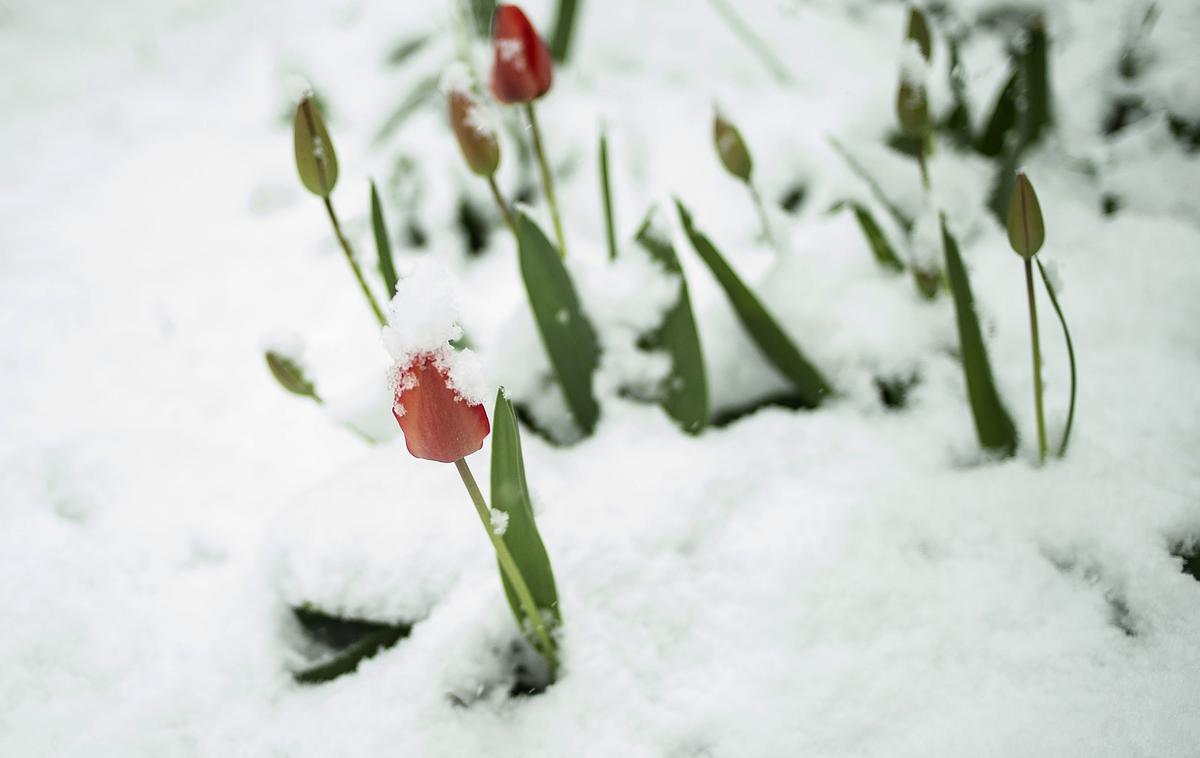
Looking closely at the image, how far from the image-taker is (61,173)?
133cm

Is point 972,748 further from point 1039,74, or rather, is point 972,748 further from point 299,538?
point 1039,74

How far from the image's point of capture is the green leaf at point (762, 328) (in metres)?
0.69

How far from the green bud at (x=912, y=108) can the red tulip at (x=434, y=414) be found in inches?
20.5

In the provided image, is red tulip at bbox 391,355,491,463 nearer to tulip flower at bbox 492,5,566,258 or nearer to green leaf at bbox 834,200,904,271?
tulip flower at bbox 492,5,566,258

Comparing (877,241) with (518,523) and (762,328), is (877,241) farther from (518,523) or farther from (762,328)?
(518,523)

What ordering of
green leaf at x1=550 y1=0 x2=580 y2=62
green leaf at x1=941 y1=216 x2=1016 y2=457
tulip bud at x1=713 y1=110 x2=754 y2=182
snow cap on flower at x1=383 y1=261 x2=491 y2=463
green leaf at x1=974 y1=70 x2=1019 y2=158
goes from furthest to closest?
green leaf at x1=550 y1=0 x2=580 y2=62 < green leaf at x1=974 y1=70 x2=1019 y2=158 < tulip bud at x1=713 y1=110 x2=754 y2=182 < green leaf at x1=941 y1=216 x2=1016 y2=457 < snow cap on flower at x1=383 y1=261 x2=491 y2=463

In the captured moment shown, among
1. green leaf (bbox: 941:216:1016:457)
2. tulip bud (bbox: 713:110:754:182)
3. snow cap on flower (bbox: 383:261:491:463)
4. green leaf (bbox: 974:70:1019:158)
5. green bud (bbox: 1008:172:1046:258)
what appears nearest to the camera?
snow cap on flower (bbox: 383:261:491:463)

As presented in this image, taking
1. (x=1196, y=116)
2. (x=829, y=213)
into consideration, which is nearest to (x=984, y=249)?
(x=829, y=213)

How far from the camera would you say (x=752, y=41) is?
1.49 metres

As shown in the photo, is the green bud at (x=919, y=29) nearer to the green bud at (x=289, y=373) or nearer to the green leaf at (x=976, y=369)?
the green leaf at (x=976, y=369)

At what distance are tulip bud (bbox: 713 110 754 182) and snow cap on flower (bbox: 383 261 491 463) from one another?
1.36 ft

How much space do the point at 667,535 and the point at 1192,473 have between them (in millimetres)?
447

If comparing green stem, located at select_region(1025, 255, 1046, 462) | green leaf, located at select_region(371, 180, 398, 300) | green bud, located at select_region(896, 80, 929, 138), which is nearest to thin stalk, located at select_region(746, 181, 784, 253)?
green bud, located at select_region(896, 80, 929, 138)

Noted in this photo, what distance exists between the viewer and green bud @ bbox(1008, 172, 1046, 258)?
1.66 feet
